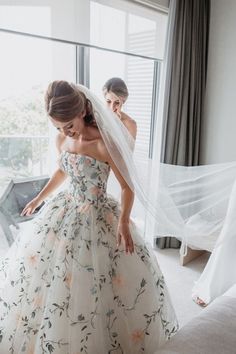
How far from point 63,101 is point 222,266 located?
5.20 ft

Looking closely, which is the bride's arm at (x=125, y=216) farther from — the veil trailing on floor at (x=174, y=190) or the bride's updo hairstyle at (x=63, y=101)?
the bride's updo hairstyle at (x=63, y=101)

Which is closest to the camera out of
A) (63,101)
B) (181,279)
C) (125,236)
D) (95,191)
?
(63,101)

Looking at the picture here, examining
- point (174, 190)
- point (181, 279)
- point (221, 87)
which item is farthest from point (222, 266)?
point (221, 87)

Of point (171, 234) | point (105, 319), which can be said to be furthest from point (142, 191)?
point (105, 319)

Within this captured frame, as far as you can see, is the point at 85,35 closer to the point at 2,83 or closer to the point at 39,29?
the point at 39,29

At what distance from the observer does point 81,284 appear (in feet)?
4.57

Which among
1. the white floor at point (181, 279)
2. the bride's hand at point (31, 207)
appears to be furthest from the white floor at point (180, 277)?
the bride's hand at point (31, 207)

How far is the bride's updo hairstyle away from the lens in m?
1.36

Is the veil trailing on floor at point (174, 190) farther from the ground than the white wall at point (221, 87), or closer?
closer

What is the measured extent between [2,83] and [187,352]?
1.85 m

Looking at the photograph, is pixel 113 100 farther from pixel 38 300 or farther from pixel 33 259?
pixel 38 300

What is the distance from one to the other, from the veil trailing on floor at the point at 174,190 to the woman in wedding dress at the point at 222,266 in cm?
6

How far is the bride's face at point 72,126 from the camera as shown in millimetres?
1414

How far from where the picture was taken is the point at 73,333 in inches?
53.0
